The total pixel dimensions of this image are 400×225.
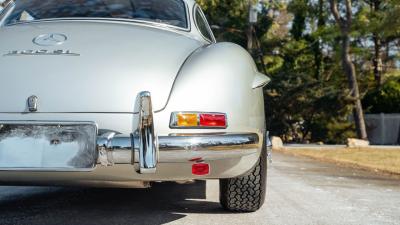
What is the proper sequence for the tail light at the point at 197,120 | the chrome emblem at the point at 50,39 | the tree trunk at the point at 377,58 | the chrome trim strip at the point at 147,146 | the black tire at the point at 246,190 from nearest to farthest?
the chrome trim strip at the point at 147,146
the tail light at the point at 197,120
the chrome emblem at the point at 50,39
the black tire at the point at 246,190
the tree trunk at the point at 377,58

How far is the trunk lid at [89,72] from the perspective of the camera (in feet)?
10.3

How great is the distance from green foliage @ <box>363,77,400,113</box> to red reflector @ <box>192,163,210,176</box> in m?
25.1

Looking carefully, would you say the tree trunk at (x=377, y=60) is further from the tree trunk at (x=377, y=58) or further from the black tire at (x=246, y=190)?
the black tire at (x=246, y=190)

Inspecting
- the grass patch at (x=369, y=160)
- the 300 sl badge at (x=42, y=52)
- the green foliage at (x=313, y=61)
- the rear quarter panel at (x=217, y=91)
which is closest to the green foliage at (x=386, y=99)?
the green foliage at (x=313, y=61)

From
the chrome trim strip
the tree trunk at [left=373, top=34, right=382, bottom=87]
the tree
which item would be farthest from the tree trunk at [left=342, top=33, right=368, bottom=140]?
the chrome trim strip

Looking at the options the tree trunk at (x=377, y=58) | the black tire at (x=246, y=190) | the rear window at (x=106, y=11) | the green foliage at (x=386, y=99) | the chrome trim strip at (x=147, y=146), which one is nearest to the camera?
the chrome trim strip at (x=147, y=146)

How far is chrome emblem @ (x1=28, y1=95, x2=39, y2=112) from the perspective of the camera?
10.1ft

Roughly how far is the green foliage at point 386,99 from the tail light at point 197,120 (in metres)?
25.1

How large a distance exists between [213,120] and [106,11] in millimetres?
1419

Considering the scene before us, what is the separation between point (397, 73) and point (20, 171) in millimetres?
28212

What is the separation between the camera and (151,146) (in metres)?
2.99

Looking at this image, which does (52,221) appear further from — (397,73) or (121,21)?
(397,73)

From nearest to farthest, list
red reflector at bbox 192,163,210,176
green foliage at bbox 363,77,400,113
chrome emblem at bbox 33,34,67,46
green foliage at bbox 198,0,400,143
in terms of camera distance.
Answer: red reflector at bbox 192,163,210,176
chrome emblem at bbox 33,34,67,46
green foliage at bbox 198,0,400,143
green foliage at bbox 363,77,400,113

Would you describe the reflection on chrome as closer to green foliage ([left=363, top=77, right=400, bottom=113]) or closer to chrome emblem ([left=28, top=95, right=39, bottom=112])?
chrome emblem ([left=28, top=95, right=39, bottom=112])
